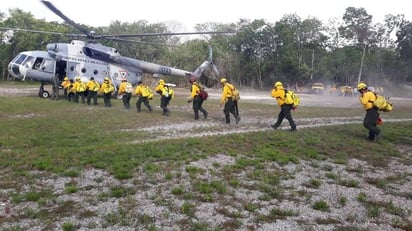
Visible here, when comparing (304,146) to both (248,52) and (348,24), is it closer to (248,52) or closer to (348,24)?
(248,52)

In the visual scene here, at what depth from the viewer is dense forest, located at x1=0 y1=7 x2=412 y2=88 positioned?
57156mm

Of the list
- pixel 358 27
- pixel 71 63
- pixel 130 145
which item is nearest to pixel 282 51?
pixel 358 27

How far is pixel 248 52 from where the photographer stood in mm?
61906

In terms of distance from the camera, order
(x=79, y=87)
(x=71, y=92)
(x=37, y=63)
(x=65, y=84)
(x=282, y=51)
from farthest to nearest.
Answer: (x=282, y=51)
(x=37, y=63)
(x=65, y=84)
(x=71, y=92)
(x=79, y=87)

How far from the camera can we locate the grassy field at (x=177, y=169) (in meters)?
5.70

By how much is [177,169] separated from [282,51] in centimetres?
5363

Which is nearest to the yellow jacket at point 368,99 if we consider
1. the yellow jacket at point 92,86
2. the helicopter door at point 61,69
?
the yellow jacket at point 92,86

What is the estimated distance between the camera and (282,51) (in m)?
59.0

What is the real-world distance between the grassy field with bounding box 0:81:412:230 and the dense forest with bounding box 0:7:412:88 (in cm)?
4392

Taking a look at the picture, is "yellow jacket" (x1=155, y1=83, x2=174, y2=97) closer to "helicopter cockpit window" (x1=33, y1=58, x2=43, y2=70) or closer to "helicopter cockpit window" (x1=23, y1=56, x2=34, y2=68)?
"helicopter cockpit window" (x1=33, y1=58, x2=43, y2=70)

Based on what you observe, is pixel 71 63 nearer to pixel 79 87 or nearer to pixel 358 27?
pixel 79 87

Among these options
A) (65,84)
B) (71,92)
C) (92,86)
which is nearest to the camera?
(92,86)

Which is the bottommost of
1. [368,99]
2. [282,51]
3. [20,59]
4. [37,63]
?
[368,99]

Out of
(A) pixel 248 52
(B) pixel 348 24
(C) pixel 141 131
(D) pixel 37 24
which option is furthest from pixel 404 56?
(C) pixel 141 131
